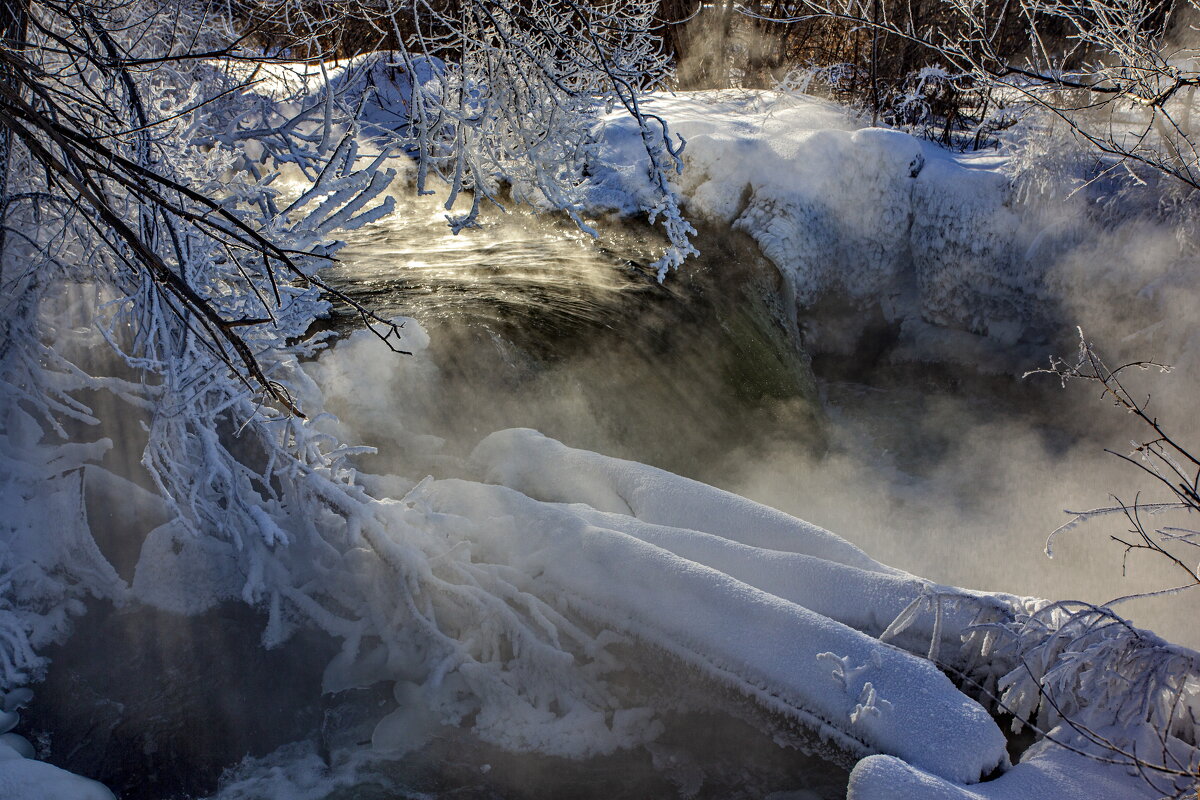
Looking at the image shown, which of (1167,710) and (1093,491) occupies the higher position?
(1167,710)

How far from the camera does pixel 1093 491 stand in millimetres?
6766

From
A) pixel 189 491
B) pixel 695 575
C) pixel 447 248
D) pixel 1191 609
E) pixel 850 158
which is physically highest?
pixel 850 158

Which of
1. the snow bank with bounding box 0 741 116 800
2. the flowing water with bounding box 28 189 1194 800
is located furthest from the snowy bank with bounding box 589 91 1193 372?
the snow bank with bounding box 0 741 116 800

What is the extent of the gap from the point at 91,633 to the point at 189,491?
2.54 ft

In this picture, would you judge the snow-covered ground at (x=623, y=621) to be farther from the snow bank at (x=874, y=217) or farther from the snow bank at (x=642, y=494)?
the snow bank at (x=874, y=217)

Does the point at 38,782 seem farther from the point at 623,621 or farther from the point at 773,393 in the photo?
the point at 773,393

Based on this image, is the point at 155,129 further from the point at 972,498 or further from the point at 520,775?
the point at 972,498

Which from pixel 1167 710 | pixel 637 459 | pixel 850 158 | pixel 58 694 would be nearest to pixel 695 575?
pixel 1167 710

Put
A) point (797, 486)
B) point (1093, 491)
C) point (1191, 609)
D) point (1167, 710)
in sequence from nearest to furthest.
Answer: point (1167, 710)
point (1191, 609)
point (797, 486)
point (1093, 491)

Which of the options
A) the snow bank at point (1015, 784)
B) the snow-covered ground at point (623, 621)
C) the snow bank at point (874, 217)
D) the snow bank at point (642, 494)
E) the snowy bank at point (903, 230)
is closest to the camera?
the snow bank at point (1015, 784)

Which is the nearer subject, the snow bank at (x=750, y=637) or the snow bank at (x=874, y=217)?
the snow bank at (x=750, y=637)

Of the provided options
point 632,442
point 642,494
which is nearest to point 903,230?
point 632,442

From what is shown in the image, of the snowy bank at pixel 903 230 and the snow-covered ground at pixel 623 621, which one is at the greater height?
the snowy bank at pixel 903 230

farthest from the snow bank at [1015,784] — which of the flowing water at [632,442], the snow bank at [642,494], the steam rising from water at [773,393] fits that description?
the steam rising from water at [773,393]
